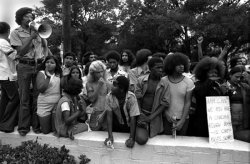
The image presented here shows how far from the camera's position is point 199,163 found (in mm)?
3545

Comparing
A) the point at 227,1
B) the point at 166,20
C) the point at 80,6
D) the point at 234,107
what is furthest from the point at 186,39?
the point at 234,107

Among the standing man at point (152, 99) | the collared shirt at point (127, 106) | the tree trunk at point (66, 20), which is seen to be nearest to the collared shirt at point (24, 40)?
the collared shirt at point (127, 106)

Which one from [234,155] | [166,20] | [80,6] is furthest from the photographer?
[80,6]

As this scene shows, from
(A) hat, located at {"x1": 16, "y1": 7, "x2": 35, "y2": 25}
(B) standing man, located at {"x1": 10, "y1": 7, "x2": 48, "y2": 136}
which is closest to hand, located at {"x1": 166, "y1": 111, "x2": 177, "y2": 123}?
(B) standing man, located at {"x1": 10, "y1": 7, "x2": 48, "y2": 136}

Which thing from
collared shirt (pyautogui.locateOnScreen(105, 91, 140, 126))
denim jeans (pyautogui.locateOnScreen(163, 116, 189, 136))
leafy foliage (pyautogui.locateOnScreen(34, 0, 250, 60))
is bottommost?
denim jeans (pyautogui.locateOnScreen(163, 116, 189, 136))

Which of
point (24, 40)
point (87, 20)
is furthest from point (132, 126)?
point (87, 20)

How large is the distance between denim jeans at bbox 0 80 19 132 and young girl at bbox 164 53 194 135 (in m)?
2.48

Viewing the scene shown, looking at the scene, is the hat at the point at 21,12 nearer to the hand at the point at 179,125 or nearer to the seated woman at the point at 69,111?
the seated woman at the point at 69,111

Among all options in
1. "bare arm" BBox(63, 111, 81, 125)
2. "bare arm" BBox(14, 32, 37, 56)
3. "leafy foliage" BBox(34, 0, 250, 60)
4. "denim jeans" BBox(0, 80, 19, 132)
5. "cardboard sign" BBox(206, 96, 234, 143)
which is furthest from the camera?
"leafy foliage" BBox(34, 0, 250, 60)

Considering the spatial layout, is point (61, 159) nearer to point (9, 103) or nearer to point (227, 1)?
point (9, 103)

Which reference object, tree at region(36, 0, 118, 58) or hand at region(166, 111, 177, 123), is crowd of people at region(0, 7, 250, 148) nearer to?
hand at region(166, 111, 177, 123)

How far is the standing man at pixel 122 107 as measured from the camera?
12.1 ft

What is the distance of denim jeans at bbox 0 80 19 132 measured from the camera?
4.47 m

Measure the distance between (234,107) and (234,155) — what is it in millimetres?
720
